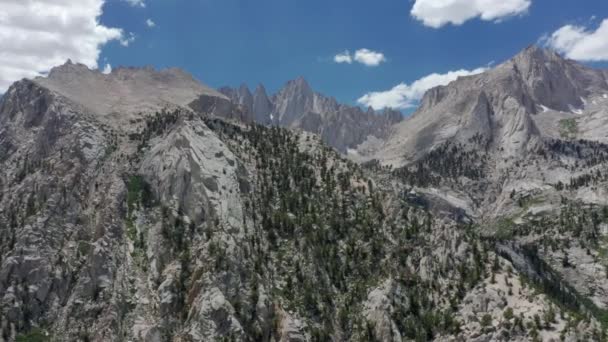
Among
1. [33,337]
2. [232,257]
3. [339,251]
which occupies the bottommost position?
[33,337]

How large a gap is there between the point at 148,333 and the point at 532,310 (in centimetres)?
6680

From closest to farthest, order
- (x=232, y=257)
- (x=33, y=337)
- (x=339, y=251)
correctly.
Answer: (x=33, y=337) < (x=232, y=257) < (x=339, y=251)

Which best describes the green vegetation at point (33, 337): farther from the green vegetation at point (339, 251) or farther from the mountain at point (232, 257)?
the green vegetation at point (339, 251)

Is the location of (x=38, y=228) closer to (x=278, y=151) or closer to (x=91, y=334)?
(x=91, y=334)

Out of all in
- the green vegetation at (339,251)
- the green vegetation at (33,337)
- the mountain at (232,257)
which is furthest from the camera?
the green vegetation at (339,251)

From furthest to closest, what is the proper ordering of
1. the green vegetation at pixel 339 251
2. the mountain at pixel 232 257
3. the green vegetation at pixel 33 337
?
the green vegetation at pixel 339 251 → the green vegetation at pixel 33 337 → the mountain at pixel 232 257

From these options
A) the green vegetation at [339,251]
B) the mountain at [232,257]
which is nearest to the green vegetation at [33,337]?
the mountain at [232,257]

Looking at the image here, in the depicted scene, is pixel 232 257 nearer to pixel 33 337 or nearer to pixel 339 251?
pixel 339 251

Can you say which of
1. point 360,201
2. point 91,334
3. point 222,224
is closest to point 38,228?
point 91,334

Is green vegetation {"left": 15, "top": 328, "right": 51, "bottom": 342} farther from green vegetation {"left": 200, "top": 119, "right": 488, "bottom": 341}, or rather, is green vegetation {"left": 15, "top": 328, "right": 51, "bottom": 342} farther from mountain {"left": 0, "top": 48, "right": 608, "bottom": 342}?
green vegetation {"left": 200, "top": 119, "right": 488, "bottom": 341}

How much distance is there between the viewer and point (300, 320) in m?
99.1

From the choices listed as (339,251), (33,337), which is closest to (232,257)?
(339,251)

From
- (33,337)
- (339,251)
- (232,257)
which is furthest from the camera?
(339,251)

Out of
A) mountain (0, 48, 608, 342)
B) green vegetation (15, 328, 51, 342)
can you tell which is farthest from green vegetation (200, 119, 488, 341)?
green vegetation (15, 328, 51, 342)
